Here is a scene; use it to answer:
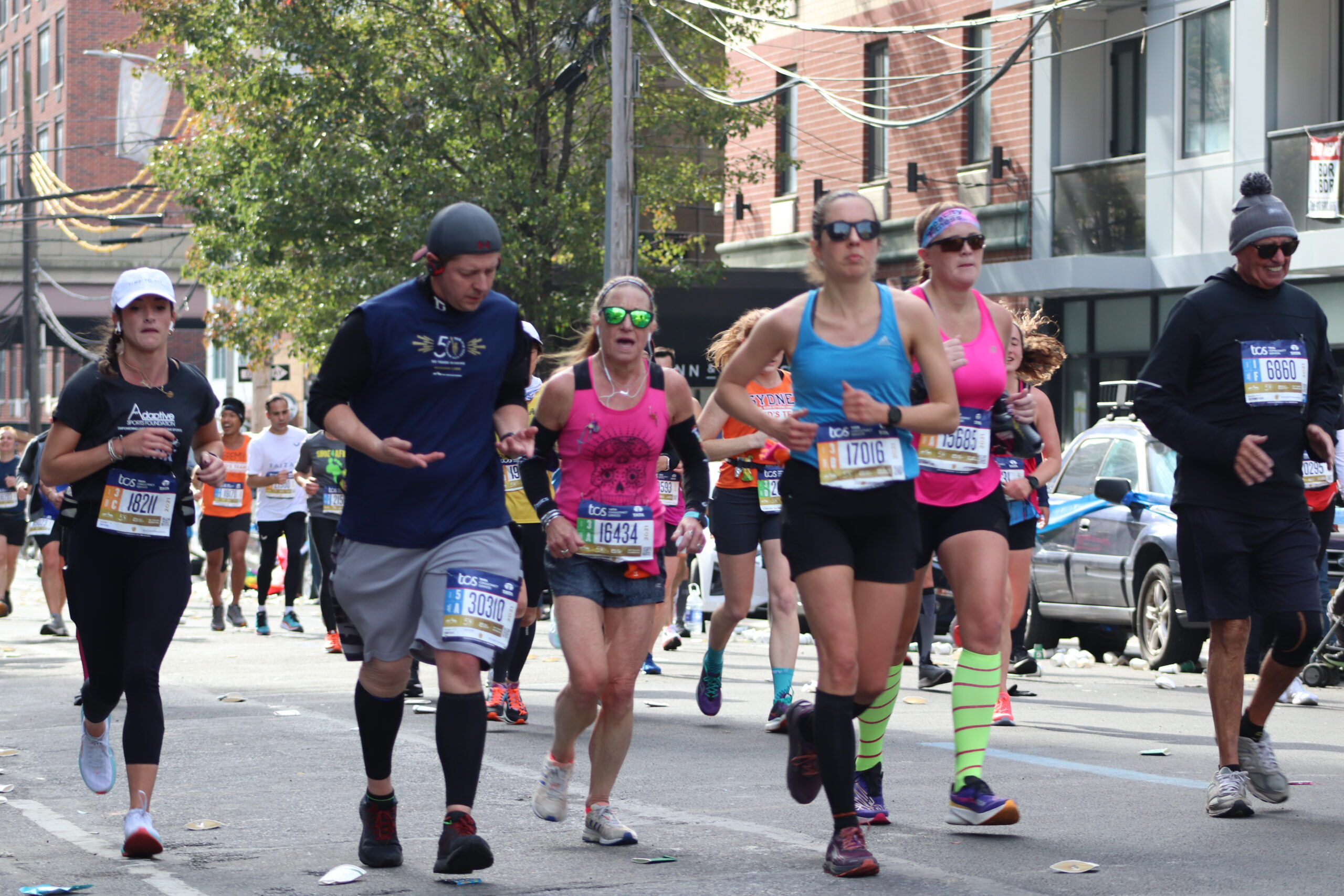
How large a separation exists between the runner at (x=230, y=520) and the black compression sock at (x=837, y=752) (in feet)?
41.6

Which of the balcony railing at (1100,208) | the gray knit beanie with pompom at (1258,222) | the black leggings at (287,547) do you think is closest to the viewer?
the gray knit beanie with pompom at (1258,222)

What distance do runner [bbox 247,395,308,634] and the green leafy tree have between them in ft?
23.1

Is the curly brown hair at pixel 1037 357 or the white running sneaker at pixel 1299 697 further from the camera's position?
the white running sneaker at pixel 1299 697

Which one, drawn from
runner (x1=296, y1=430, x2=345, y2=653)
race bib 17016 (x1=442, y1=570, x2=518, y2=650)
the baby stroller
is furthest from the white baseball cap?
the baby stroller

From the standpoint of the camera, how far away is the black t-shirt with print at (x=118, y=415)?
6.74m

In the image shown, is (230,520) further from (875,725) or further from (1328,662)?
(875,725)

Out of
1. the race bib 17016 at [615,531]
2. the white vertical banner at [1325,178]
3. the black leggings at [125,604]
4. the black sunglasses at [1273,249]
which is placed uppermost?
the white vertical banner at [1325,178]

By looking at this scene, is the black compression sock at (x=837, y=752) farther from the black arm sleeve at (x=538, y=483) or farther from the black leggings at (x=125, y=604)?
the black leggings at (x=125, y=604)

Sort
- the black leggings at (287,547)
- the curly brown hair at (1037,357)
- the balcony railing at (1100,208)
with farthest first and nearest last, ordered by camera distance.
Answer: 1. the balcony railing at (1100,208)
2. the black leggings at (287,547)
3. the curly brown hair at (1037,357)

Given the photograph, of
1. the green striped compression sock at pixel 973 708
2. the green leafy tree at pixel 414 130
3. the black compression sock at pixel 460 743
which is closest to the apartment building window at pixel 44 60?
the green leafy tree at pixel 414 130

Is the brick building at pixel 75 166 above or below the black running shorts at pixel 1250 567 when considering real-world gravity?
above

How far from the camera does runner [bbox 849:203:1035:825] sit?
6465mm

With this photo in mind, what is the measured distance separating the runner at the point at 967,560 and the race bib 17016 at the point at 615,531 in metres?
0.90

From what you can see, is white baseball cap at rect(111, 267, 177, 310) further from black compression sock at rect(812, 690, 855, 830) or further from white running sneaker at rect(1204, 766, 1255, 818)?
white running sneaker at rect(1204, 766, 1255, 818)
